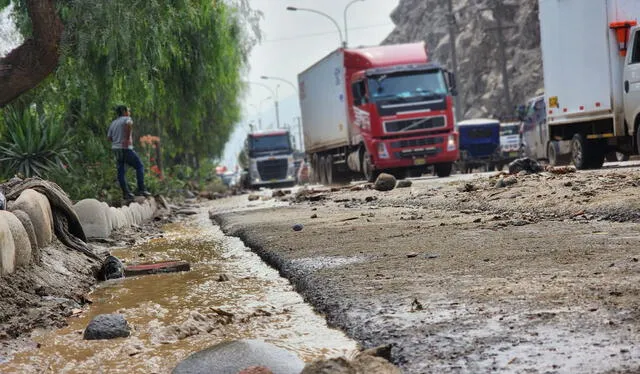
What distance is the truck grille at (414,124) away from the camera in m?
20.7

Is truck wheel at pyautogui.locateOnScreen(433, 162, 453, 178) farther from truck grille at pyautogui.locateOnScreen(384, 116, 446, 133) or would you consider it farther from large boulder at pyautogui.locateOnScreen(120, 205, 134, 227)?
large boulder at pyautogui.locateOnScreen(120, 205, 134, 227)

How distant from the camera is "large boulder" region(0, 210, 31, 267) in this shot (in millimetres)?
5031

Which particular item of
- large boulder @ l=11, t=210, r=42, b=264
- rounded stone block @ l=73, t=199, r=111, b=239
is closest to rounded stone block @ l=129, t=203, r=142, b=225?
rounded stone block @ l=73, t=199, r=111, b=239

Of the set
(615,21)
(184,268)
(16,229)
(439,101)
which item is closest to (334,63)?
(439,101)

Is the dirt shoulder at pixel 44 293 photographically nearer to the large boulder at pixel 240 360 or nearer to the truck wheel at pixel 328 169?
the large boulder at pixel 240 360

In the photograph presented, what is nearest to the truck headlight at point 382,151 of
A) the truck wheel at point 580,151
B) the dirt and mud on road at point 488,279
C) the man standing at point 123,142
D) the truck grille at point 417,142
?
the truck grille at point 417,142

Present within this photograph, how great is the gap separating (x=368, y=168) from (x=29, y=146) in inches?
392

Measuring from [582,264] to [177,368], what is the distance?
7.63 ft

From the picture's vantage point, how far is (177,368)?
319 centimetres

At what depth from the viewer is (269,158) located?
1476 inches

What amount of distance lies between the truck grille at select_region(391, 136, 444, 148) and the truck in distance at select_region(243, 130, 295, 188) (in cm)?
1665

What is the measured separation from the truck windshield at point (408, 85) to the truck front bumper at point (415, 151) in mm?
1105

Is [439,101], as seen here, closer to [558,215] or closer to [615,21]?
[615,21]

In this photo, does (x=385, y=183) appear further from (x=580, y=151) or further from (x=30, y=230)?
(x=30, y=230)
